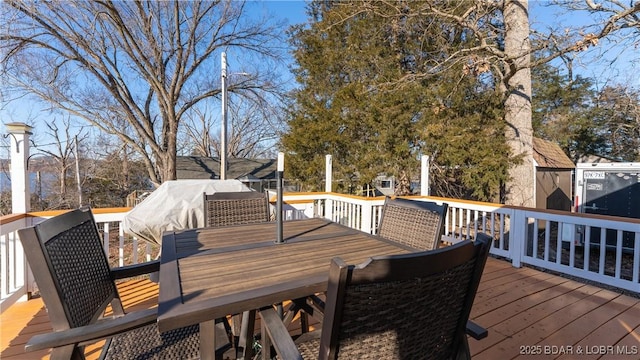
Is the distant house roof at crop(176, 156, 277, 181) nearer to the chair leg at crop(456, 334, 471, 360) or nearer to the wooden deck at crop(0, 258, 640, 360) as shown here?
the wooden deck at crop(0, 258, 640, 360)

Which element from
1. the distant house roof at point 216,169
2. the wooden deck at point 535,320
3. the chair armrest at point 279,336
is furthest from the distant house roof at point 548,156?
the distant house roof at point 216,169

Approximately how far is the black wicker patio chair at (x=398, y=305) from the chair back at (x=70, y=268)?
0.73 m

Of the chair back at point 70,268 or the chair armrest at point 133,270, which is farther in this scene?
the chair armrest at point 133,270

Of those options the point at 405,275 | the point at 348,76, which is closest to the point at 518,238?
the point at 405,275

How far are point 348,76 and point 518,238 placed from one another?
21.6ft

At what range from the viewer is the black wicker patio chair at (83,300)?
974 mm

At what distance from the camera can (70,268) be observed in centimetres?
119

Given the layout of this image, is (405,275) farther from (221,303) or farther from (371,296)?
(221,303)

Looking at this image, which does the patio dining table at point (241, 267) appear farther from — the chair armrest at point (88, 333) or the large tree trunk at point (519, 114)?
the large tree trunk at point (519, 114)

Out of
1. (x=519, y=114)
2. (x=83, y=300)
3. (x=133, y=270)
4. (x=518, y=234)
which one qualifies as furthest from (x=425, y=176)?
(x=83, y=300)

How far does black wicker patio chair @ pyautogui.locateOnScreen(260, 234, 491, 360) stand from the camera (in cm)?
78

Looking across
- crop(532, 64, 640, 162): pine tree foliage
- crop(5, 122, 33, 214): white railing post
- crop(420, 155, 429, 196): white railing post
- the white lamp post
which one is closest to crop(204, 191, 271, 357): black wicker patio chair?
the white lamp post

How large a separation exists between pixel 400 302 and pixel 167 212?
2542mm

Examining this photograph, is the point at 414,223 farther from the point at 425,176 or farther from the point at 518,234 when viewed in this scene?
the point at 425,176
